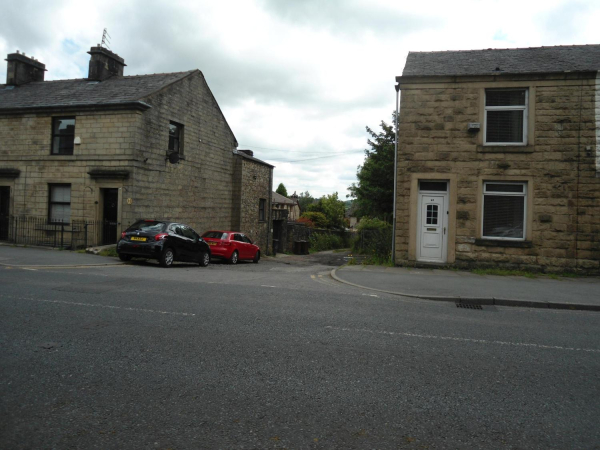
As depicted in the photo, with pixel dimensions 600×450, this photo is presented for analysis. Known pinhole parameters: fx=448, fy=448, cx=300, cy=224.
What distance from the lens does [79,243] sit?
18.4 metres

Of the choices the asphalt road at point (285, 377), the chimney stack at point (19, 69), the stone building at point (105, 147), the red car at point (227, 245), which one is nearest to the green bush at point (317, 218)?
the stone building at point (105, 147)

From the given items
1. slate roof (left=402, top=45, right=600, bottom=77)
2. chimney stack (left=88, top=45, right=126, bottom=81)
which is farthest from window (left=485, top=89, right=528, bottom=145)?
chimney stack (left=88, top=45, right=126, bottom=81)

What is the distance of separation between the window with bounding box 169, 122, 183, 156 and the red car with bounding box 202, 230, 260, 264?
4663 millimetres

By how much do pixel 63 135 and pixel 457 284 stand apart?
1725 cm

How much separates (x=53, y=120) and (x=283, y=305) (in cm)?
1686

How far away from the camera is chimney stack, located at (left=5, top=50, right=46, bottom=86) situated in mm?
23750

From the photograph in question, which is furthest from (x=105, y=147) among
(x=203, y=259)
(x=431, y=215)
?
(x=431, y=215)

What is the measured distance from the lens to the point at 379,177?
30.9m

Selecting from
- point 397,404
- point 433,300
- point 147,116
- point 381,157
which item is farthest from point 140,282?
point 381,157

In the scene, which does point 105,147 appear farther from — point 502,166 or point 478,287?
point 478,287

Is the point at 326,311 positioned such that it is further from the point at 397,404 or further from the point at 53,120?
the point at 53,120

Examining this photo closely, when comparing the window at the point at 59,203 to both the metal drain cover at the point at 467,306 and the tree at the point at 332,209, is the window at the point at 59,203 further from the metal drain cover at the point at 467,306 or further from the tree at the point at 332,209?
the tree at the point at 332,209

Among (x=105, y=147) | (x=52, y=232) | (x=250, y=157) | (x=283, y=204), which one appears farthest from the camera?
(x=283, y=204)

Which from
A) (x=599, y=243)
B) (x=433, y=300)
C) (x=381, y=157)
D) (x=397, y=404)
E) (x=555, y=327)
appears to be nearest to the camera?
(x=397, y=404)
